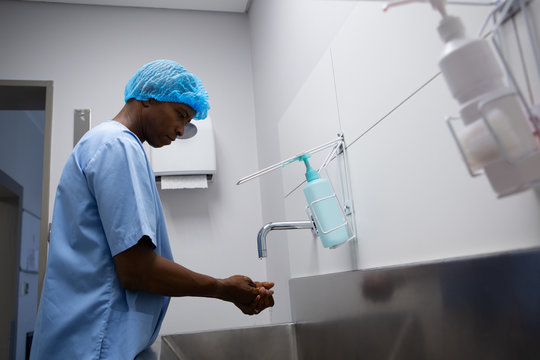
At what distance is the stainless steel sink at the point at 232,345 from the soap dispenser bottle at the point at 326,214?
47 cm

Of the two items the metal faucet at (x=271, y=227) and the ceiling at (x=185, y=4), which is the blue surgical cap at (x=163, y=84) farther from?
the ceiling at (x=185, y=4)

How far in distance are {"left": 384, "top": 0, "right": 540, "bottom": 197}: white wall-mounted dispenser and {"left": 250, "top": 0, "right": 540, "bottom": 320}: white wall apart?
0.65 feet

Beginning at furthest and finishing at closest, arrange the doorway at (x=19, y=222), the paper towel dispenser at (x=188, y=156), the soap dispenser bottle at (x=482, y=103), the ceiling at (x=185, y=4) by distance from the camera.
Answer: the doorway at (x=19, y=222) → the ceiling at (x=185, y=4) → the paper towel dispenser at (x=188, y=156) → the soap dispenser bottle at (x=482, y=103)

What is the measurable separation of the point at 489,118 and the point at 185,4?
2176 mm

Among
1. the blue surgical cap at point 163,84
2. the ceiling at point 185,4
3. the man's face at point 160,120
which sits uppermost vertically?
the ceiling at point 185,4

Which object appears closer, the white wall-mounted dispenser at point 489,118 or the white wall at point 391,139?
the white wall-mounted dispenser at point 489,118

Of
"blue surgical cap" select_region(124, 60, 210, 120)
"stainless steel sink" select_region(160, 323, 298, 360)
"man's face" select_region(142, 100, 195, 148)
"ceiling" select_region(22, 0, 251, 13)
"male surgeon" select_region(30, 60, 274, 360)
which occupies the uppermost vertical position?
"ceiling" select_region(22, 0, 251, 13)

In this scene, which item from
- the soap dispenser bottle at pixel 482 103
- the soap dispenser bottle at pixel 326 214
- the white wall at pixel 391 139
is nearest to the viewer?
the soap dispenser bottle at pixel 482 103

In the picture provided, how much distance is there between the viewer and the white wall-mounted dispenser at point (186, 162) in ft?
6.50

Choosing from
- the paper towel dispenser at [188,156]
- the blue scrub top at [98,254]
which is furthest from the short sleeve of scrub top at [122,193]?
the paper towel dispenser at [188,156]

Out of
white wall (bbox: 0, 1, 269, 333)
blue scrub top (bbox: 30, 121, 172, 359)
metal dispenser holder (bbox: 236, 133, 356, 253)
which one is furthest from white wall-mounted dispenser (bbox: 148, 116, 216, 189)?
blue scrub top (bbox: 30, 121, 172, 359)

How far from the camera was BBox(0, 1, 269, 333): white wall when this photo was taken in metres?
2.05

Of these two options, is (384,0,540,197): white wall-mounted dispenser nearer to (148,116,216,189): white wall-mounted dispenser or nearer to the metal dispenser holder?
the metal dispenser holder

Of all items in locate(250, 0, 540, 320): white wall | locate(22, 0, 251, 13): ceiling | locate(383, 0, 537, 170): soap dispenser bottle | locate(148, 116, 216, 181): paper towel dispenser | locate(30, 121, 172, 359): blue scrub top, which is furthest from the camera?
locate(22, 0, 251, 13): ceiling
